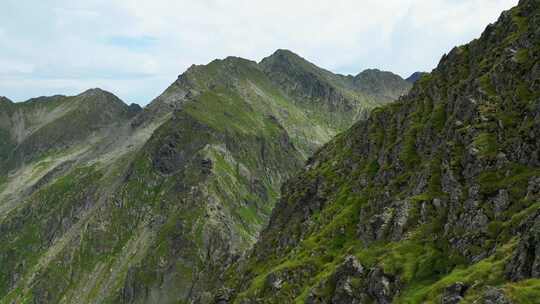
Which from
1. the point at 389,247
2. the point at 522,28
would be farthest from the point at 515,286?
the point at 522,28

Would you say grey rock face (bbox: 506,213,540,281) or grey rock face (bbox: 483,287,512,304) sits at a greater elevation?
grey rock face (bbox: 506,213,540,281)

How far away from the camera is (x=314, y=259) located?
107250 mm

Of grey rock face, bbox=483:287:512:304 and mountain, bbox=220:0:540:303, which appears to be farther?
mountain, bbox=220:0:540:303

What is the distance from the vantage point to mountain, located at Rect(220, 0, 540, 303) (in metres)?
62.8

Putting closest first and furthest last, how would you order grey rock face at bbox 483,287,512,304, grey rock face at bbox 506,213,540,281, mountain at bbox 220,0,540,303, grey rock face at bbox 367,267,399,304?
grey rock face at bbox 483,287,512,304, grey rock face at bbox 506,213,540,281, mountain at bbox 220,0,540,303, grey rock face at bbox 367,267,399,304

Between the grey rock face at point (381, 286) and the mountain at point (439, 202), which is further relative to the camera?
the grey rock face at point (381, 286)

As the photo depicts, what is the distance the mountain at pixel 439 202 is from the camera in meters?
62.8

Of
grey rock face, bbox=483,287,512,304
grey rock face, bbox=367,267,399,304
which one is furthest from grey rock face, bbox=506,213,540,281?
grey rock face, bbox=367,267,399,304

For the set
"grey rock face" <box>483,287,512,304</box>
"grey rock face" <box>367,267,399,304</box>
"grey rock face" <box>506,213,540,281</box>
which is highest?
"grey rock face" <box>506,213,540,281</box>

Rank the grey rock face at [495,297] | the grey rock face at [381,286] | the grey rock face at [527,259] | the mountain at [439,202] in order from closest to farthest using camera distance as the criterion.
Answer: the grey rock face at [495,297] < the grey rock face at [527,259] < the mountain at [439,202] < the grey rock face at [381,286]

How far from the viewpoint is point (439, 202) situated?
84.0 m

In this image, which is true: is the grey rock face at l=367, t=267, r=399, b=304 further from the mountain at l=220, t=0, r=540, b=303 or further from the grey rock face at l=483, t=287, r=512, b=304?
the grey rock face at l=483, t=287, r=512, b=304

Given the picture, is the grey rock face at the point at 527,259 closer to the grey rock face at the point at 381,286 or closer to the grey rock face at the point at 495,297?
the grey rock face at the point at 495,297

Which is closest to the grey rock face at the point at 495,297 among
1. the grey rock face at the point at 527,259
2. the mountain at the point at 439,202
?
the mountain at the point at 439,202
